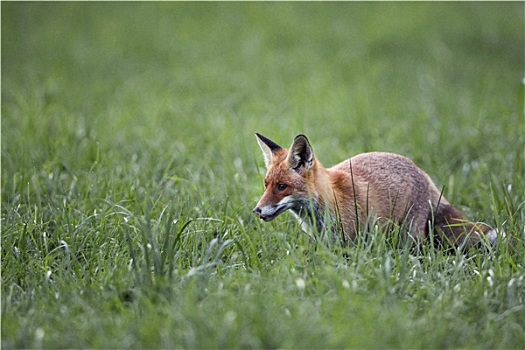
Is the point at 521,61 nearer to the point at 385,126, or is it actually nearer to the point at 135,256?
the point at 385,126

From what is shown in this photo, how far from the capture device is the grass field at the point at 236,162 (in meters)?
4.00

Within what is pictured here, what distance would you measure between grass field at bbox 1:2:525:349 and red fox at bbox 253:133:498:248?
248mm

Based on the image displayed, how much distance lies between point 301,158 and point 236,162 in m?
2.61

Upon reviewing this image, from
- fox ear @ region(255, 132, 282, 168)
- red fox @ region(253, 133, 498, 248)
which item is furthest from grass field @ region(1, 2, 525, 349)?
fox ear @ region(255, 132, 282, 168)

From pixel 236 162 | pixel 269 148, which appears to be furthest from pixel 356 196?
pixel 236 162

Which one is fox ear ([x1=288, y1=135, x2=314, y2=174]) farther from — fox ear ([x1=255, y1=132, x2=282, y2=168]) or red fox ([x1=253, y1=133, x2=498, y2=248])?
fox ear ([x1=255, y1=132, x2=282, y2=168])

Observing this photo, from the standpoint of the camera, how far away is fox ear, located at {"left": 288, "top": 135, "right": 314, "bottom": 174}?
207 inches

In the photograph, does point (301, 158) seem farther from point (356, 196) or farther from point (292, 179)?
point (356, 196)

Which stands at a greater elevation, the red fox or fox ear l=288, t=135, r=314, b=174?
fox ear l=288, t=135, r=314, b=174

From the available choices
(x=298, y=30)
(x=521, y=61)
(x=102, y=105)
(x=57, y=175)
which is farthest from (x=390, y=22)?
(x=57, y=175)

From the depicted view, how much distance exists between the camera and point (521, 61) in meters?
13.8

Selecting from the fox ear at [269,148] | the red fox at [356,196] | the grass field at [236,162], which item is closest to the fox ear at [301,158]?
the red fox at [356,196]

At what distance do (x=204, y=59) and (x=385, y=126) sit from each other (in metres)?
5.36

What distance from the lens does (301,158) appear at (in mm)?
5340
